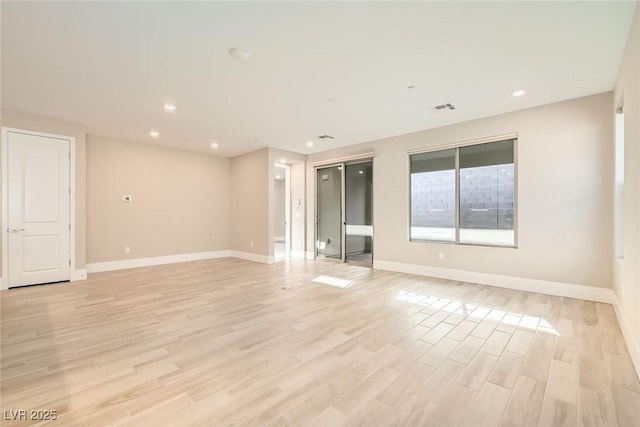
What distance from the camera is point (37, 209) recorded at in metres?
4.83

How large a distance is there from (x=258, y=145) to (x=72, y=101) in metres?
3.46

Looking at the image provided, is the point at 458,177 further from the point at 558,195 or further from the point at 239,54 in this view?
the point at 239,54

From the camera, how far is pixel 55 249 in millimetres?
5016

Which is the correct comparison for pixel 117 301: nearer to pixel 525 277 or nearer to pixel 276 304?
pixel 276 304

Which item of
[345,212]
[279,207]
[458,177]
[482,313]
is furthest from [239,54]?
[279,207]

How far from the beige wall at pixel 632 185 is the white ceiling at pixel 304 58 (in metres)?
0.28

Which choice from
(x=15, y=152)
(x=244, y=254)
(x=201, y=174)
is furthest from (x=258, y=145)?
(x=15, y=152)

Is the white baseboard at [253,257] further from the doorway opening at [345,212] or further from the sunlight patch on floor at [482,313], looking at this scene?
the sunlight patch on floor at [482,313]

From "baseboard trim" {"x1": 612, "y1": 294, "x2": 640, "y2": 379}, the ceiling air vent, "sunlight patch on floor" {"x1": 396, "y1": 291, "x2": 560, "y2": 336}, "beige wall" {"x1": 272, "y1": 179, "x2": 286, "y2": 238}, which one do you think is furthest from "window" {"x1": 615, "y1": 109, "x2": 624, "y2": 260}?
"beige wall" {"x1": 272, "y1": 179, "x2": 286, "y2": 238}

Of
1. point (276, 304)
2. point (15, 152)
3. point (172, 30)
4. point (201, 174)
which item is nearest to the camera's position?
point (172, 30)

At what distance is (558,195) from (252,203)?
20.7 feet

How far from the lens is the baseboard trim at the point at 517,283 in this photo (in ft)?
12.6

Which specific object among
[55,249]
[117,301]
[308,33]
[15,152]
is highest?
[308,33]

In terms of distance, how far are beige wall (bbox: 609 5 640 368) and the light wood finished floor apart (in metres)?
0.32
